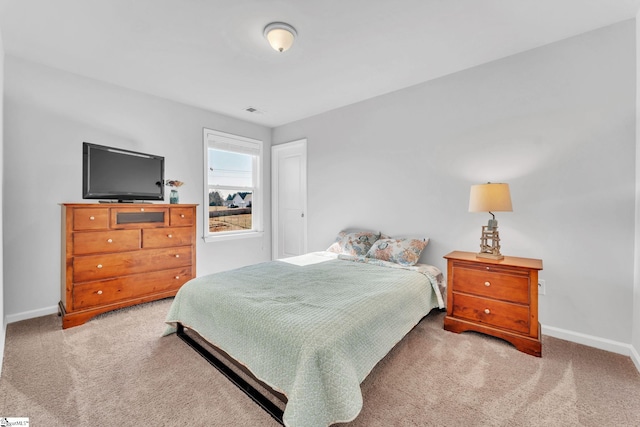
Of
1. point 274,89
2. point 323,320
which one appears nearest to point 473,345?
point 323,320

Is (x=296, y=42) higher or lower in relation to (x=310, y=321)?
higher

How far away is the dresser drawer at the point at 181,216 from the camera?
316 centimetres

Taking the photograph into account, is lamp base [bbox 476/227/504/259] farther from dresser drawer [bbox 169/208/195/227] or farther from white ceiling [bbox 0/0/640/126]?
dresser drawer [bbox 169/208/195/227]

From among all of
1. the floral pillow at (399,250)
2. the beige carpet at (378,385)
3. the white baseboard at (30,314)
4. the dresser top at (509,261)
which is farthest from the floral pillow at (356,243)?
the white baseboard at (30,314)

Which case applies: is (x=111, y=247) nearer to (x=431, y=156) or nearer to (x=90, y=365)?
(x=90, y=365)

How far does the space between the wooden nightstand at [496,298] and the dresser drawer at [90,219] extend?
3265mm

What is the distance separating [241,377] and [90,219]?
2.09m

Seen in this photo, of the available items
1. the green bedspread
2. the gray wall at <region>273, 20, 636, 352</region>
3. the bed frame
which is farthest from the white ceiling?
the bed frame

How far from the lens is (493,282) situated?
2258 millimetres

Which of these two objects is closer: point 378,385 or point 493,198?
point 378,385

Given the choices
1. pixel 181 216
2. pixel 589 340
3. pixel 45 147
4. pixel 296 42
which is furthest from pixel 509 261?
pixel 45 147

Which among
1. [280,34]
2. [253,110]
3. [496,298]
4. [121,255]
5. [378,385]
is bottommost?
[378,385]

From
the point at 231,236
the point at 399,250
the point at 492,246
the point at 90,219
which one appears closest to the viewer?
the point at 492,246

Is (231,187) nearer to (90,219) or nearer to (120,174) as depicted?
(120,174)
